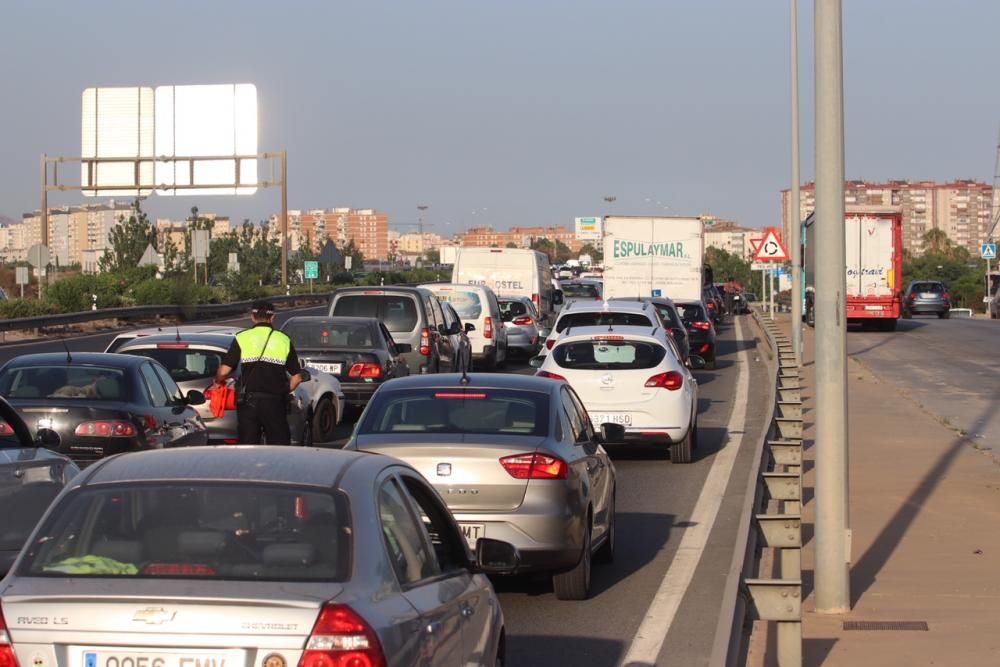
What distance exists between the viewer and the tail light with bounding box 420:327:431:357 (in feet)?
78.0

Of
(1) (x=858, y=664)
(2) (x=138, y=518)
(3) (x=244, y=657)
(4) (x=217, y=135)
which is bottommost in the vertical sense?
(1) (x=858, y=664)

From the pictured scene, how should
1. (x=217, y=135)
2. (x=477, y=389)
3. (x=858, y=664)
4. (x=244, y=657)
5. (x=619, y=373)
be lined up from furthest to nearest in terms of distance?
(x=217, y=135) → (x=619, y=373) → (x=477, y=389) → (x=858, y=664) → (x=244, y=657)

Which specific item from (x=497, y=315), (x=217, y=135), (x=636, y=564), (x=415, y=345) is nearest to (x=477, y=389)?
(x=636, y=564)

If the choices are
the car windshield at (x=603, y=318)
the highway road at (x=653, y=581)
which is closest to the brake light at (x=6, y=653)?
the highway road at (x=653, y=581)

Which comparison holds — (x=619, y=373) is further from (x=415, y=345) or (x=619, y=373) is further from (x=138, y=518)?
(x=138, y=518)

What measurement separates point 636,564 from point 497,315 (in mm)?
20911

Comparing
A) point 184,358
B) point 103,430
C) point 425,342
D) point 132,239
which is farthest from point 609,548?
point 132,239

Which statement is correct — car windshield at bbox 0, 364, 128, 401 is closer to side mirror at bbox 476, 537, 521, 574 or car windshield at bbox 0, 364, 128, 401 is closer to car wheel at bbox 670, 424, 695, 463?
car wheel at bbox 670, 424, 695, 463

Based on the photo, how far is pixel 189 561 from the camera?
4.64 m

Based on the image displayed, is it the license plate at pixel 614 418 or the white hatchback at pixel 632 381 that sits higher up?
the white hatchback at pixel 632 381

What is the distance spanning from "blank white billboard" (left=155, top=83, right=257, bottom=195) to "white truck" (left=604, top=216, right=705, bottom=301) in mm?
13843

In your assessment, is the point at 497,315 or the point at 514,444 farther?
the point at 497,315

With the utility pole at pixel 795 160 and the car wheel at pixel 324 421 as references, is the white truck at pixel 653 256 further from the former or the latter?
the car wheel at pixel 324 421

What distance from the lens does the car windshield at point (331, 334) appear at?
2041 cm
